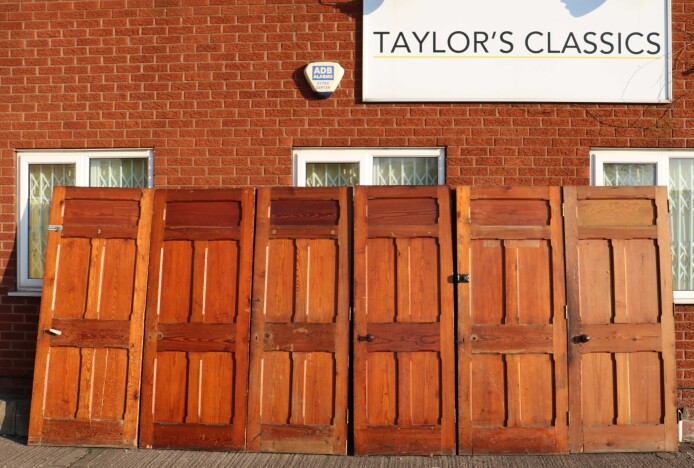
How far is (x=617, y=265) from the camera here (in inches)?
234

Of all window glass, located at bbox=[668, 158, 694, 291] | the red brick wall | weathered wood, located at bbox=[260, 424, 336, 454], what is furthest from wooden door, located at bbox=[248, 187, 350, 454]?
window glass, located at bbox=[668, 158, 694, 291]

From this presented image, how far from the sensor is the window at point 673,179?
673 centimetres

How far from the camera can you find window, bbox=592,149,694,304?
6730mm

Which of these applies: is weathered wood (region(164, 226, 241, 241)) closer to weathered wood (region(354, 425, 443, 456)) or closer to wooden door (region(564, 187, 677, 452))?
weathered wood (region(354, 425, 443, 456))

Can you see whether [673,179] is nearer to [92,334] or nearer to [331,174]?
[331,174]

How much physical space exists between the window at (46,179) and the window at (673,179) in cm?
444

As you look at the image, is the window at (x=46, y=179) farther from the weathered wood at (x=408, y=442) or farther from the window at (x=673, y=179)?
the window at (x=673, y=179)

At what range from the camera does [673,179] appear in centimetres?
683

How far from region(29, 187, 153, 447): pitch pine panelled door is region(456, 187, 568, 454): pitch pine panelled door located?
2.74 meters

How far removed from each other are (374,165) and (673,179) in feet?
9.33

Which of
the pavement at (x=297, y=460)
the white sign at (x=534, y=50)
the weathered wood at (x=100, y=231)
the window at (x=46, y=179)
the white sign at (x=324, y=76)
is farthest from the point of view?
the window at (x=46, y=179)

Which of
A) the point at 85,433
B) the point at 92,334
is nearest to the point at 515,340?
the point at 92,334

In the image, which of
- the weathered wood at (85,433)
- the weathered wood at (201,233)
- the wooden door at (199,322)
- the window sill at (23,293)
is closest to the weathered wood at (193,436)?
the wooden door at (199,322)

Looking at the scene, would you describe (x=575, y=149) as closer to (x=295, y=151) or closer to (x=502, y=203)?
(x=502, y=203)
